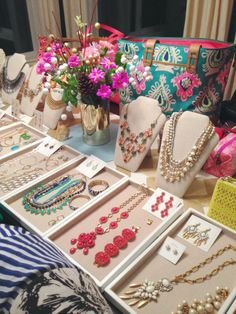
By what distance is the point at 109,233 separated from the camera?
0.95 metres

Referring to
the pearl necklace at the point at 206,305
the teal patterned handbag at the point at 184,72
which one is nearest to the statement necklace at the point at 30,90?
the teal patterned handbag at the point at 184,72

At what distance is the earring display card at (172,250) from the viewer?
844mm

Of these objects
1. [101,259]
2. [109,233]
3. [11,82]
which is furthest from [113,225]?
[11,82]

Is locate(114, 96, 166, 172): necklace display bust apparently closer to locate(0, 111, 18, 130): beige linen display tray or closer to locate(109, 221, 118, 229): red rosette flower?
locate(109, 221, 118, 229): red rosette flower

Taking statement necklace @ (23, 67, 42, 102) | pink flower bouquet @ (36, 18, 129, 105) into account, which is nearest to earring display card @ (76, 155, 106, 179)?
pink flower bouquet @ (36, 18, 129, 105)

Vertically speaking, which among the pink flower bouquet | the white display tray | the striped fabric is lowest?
the white display tray

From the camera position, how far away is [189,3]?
187 cm

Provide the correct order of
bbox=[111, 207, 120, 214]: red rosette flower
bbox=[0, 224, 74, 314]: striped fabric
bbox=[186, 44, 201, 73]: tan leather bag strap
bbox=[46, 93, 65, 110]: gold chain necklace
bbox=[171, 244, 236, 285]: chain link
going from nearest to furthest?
bbox=[0, 224, 74, 314]: striped fabric < bbox=[171, 244, 236, 285]: chain link < bbox=[111, 207, 120, 214]: red rosette flower < bbox=[186, 44, 201, 73]: tan leather bag strap < bbox=[46, 93, 65, 110]: gold chain necklace

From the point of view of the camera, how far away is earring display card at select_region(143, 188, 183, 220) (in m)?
0.98

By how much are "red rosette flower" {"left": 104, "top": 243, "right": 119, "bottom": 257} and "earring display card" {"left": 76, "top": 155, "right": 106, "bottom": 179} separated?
0.38 meters

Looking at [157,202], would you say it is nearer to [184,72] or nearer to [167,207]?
[167,207]

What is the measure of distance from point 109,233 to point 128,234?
0.23ft

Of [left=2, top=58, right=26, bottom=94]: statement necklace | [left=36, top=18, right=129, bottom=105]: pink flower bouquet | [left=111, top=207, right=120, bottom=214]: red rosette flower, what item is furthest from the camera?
[left=2, top=58, right=26, bottom=94]: statement necklace

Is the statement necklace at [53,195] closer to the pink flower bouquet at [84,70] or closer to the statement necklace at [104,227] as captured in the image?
the statement necklace at [104,227]
